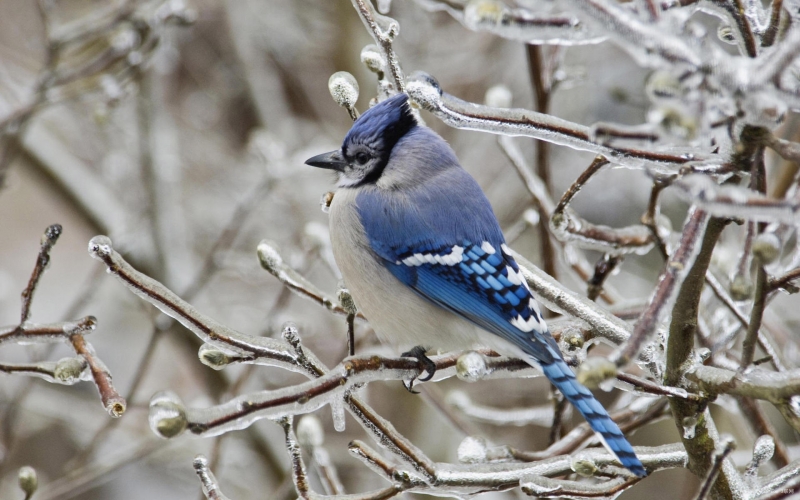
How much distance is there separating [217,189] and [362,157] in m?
4.30

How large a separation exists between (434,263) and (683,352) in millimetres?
967

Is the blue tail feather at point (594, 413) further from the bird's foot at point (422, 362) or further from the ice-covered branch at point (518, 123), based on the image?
the ice-covered branch at point (518, 123)

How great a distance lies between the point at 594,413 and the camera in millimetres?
1780

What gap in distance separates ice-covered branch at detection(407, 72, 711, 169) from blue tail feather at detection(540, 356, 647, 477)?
0.59m

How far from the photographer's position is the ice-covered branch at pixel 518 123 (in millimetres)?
1615

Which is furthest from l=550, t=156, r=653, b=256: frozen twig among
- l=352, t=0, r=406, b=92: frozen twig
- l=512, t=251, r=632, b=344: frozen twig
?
l=352, t=0, r=406, b=92: frozen twig

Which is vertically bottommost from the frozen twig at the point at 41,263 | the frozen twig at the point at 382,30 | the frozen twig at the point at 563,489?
the frozen twig at the point at 563,489

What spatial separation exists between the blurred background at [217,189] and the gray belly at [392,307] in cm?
85

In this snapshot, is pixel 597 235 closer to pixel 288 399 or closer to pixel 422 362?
pixel 422 362

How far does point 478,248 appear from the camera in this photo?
7.88 ft

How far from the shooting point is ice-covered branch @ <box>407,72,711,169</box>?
1615 millimetres

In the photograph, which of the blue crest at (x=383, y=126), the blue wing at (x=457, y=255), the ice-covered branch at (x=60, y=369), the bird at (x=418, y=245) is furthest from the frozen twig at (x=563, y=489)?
the blue crest at (x=383, y=126)

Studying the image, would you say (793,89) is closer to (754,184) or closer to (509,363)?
(754,184)

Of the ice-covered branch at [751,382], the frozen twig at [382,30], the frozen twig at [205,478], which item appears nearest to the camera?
the ice-covered branch at [751,382]
